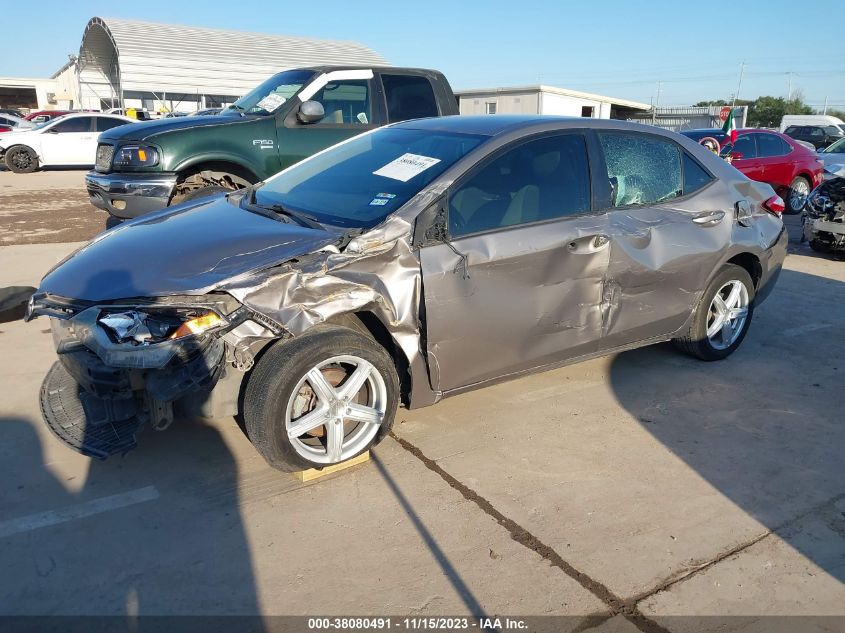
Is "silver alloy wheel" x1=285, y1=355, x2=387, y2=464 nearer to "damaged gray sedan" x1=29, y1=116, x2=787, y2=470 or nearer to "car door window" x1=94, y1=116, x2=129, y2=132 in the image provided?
"damaged gray sedan" x1=29, y1=116, x2=787, y2=470

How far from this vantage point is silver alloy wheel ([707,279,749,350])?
5016 millimetres

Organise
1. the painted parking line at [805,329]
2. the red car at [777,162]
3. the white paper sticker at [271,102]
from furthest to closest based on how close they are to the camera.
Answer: the red car at [777,162] → the white paper sticker at [271,102] → the painted parking line at [805,329]

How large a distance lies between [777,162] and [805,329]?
840 cm

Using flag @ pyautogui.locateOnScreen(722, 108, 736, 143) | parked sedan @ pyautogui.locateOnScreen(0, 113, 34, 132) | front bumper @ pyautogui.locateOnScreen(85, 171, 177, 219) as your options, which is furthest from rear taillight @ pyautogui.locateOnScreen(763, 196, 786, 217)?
parked sedan @ pyautogui.locateOnScreen(0, 113, 34, 132)

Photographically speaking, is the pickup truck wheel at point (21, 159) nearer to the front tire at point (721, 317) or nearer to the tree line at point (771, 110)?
the front tire at point (721, 317)

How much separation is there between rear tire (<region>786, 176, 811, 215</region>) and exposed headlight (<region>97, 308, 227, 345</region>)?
13191 mm

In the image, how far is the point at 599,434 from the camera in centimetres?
400

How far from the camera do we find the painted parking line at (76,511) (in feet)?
9.84

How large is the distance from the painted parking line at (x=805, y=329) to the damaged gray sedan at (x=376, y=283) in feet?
5.73

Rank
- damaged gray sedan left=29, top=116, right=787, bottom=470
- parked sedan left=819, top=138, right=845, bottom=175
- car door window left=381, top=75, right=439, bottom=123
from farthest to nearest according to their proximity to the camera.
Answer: parked sedan left=819, top=138, right=845, bottom=175 < car door window left=381, top=75, right=439, bottom=123 < damaged gray sedan left=29, top=116, right=787, bottom=470

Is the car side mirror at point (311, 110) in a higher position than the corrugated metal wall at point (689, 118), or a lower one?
higher

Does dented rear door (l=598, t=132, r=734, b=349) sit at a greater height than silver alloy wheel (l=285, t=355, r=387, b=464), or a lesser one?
greater

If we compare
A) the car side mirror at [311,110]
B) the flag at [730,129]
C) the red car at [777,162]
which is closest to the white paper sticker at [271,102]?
the car side mirror at [311,110]

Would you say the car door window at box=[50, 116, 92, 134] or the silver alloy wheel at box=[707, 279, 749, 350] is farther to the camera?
the car door window at box=[50, 116, 92, 134]
